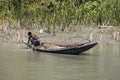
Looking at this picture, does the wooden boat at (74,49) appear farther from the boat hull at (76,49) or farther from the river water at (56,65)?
the river water at (56,65)

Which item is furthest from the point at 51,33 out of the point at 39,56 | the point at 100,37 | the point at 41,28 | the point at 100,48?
the point at 39,56

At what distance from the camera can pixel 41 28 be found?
27.7 metres

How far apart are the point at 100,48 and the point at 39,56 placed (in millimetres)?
5317

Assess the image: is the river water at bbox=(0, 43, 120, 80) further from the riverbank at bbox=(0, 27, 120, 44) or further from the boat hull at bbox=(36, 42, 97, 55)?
the riverbank at bbox=(0, 27, 120, 44)

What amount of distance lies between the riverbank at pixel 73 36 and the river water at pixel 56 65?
3272 millimetres

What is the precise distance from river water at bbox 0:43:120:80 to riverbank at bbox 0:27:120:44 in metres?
3.27

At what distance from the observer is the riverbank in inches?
975

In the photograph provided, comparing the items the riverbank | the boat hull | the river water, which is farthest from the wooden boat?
the riverbank

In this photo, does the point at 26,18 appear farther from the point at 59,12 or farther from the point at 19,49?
the point at 19,49

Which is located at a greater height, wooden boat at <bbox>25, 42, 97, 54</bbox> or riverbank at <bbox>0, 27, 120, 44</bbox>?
riverbank at <bbox>0, 27, 120, 44</bbox>

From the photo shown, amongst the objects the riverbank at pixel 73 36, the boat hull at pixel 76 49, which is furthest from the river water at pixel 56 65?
the riverbank at pixel 73 36

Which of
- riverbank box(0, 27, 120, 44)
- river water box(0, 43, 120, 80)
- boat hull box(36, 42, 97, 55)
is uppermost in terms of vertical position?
riverbank box(0, 27, 120, 44)

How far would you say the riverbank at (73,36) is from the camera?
975 inches

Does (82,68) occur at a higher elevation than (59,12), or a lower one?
lower
